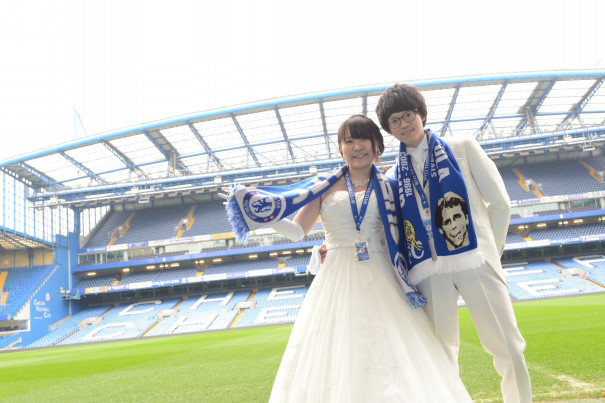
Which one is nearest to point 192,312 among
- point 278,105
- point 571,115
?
Answer: point 278,105

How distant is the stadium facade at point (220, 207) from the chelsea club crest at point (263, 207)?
2016 centimetres

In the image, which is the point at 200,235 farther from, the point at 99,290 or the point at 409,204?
the point at 409,204

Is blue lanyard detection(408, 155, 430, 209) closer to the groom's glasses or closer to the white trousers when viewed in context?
the groom's glasses

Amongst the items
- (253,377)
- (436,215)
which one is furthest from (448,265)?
(253,377)

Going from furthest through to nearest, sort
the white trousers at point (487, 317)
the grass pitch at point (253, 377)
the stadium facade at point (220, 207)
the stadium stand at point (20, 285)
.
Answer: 1. the stadium stand at point (20, 285)
2. the stadium facade at point (220, 207)
3. the grass pitch at point (253, 377)
4. the white trousers at point (487, 317)

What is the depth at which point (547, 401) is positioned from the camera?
Result: 2969mm

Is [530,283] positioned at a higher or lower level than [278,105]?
lower

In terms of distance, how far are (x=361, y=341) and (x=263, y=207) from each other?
3.46 ft

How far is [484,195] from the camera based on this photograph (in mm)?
2375

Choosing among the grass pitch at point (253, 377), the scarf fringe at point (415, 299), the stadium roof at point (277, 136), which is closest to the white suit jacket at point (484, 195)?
the scarf fringe at point (415, 299)

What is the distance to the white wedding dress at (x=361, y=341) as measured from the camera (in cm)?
194

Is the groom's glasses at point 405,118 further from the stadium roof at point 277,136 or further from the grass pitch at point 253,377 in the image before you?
the stadium roof at point 277,136

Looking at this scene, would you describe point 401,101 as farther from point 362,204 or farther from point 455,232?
point 455,232

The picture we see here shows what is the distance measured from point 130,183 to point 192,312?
9919 mm
